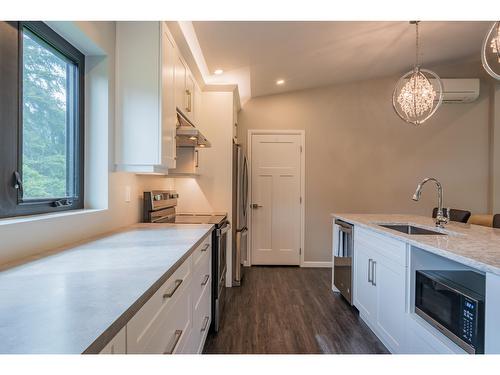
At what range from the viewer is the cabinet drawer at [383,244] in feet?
6.22

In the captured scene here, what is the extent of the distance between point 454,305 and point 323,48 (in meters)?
2.69

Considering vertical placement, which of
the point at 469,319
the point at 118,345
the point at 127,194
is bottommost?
the point at 469,319

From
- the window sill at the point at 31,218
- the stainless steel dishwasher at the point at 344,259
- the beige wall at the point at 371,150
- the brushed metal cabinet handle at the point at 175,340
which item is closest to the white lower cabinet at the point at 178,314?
the brushed metal cabinet handle at the point at 175,340

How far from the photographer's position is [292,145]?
445 centimetres

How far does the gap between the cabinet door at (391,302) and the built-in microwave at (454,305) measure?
5.5 inches

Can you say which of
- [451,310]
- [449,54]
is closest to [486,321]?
[451,310]

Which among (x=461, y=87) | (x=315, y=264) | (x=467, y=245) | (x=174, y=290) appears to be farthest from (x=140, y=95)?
(x=461, y=87)

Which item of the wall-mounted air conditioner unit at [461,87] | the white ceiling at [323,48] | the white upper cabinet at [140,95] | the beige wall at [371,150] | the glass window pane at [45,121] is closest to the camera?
the glass window pane at [45,121]

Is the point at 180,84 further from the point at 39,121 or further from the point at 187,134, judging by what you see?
the point at 39,121

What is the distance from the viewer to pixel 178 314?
4.21ft

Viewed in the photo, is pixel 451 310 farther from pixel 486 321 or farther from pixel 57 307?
pixel 57 307

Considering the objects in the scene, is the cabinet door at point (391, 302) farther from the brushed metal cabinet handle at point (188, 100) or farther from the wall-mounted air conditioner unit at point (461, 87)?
Result: the wall-mounted air conditioner unit at point (461, 87)

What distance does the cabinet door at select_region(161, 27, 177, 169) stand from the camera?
6.22 feet

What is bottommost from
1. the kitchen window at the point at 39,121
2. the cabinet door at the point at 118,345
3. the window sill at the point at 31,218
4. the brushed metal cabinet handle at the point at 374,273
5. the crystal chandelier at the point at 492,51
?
the brushed metal cabinet handle at the point at 374,273
